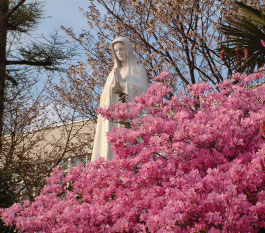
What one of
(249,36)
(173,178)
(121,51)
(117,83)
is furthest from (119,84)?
(173,178)

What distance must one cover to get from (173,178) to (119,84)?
256cm

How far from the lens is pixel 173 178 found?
2711 millimetres

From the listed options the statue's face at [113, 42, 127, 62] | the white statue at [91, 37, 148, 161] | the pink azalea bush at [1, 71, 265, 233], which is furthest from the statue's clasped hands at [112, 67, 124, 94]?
the pink azalea bush at [1, 71, 265, 233]

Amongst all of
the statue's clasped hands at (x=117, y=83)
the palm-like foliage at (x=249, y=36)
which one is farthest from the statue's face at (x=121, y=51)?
the palm-like foliage at (x=249, y=36)

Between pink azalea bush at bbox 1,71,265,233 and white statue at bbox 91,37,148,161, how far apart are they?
1.16 m

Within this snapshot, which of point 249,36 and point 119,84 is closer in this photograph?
point 119,84

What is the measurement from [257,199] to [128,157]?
3.58 ft

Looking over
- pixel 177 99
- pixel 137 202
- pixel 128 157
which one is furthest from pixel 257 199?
pixel 177 99

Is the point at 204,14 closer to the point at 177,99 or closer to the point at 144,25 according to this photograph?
the point at 144,25

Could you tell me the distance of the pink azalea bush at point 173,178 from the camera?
8.12 ft

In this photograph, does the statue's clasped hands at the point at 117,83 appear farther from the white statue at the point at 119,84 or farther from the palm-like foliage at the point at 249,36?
the palm-like foliage at the point at 249,36

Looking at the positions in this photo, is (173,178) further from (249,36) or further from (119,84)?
(249,36)

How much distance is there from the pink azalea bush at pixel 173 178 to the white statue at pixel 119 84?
3.80ft

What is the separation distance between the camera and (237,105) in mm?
3449
